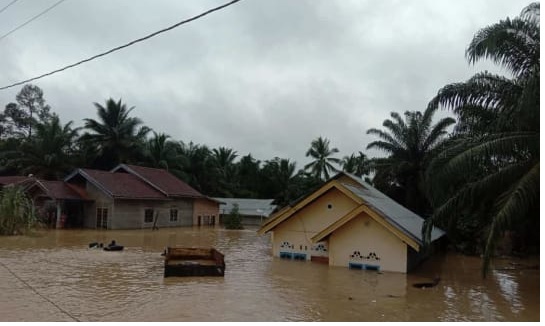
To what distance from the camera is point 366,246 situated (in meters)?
17.5

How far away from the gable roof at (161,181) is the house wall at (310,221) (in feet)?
63.4

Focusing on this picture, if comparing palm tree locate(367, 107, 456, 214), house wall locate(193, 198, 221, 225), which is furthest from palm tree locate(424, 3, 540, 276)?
house wall locate(193, 198, 221, 225)

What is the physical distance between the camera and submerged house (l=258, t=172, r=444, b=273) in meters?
16.9

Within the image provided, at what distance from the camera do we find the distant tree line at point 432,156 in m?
12.5

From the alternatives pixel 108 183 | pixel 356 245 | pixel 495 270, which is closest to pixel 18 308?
pixel 356 245

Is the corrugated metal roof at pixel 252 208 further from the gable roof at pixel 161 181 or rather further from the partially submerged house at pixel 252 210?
the gable roof at pixel 161 181

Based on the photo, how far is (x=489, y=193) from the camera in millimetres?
13484

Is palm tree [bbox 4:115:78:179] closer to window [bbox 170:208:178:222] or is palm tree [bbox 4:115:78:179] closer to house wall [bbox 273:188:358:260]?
window [bbox 170:208:178:222]

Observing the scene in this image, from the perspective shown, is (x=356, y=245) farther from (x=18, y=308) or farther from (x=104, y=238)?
(x=104, y=238)

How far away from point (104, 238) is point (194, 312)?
61.9ft

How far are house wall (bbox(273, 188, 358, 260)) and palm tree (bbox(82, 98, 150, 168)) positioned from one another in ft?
103

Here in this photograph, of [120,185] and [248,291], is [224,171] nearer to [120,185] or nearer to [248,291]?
[120,185]

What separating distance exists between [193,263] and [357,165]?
28.4 m

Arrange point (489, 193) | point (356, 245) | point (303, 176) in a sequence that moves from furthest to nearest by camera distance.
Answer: point (303, 176) < point (356, 245) < point (489, 193)
